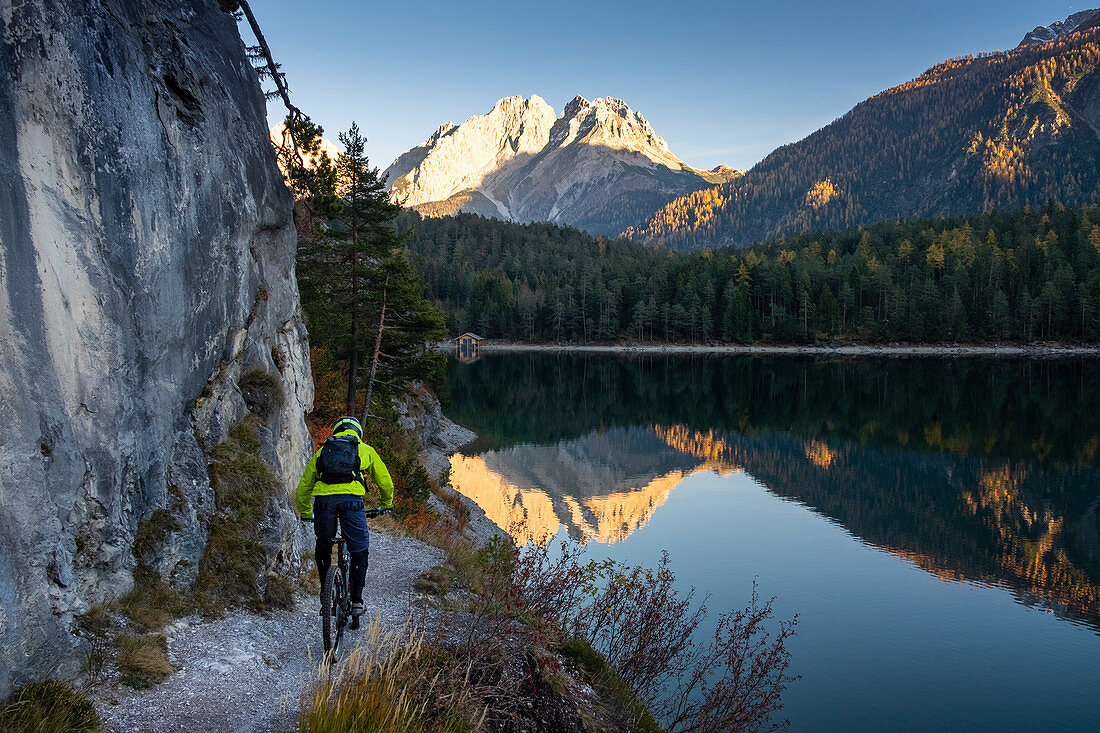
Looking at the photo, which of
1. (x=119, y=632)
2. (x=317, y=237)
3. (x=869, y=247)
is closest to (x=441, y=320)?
(x=317, y=237)

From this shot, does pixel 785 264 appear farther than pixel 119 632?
Yes

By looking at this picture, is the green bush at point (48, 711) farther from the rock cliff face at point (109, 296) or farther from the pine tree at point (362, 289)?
the pine tree at point (362, 289)

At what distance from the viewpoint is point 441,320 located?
28391 mm

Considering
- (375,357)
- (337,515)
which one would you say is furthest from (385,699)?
(375,357)

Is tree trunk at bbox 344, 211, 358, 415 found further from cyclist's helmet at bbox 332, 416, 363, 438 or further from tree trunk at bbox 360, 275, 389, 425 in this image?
cyclist's helmet at bbox 332, 416, 363, 438

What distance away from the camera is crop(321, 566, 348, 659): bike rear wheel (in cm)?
780

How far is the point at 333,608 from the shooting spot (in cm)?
811

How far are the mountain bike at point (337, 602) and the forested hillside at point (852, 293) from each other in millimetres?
134188

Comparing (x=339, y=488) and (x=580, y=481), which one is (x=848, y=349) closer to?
(x=580, y=481)

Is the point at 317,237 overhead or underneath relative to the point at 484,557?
overhead

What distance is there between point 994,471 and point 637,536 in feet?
71.2

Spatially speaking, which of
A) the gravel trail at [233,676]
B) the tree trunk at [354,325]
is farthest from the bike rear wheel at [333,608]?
the tree trunk at [354,325]

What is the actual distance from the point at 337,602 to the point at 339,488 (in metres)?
1.43

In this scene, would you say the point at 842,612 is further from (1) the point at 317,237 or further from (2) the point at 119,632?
(1) the point at 317,237
